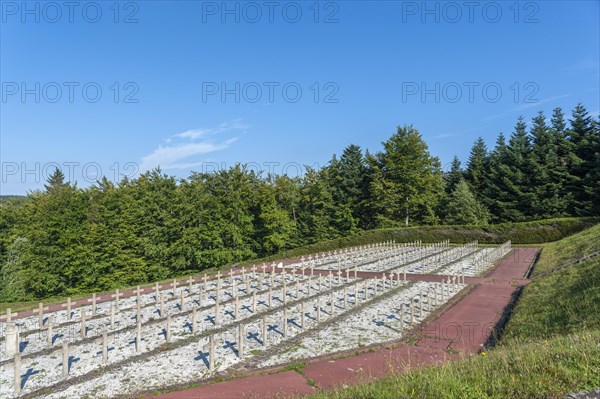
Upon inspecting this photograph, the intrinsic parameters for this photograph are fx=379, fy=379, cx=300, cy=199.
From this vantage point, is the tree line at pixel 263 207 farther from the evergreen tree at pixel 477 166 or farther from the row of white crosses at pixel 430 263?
the row of white crosses at pixel 430 263

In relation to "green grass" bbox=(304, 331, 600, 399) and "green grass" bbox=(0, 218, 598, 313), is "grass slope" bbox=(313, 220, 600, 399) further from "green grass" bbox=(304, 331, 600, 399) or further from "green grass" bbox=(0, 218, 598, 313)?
"green grass" bbox=(0, 218, 598, 313)

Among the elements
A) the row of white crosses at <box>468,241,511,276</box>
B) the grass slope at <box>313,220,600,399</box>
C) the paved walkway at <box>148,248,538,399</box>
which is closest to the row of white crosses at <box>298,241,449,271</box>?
the row of white crosses at <box>468,241,511,276</box>

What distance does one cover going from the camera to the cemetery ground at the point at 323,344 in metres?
6.18

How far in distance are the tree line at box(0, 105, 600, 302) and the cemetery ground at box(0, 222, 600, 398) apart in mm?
24760

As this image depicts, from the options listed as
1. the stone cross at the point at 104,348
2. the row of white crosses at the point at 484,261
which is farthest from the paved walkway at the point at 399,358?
the row of white crosses at the point at 484,261

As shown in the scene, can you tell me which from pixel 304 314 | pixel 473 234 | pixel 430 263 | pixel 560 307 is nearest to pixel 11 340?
pixel 304 314

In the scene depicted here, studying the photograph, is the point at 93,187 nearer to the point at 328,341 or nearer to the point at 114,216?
the point at 114,216

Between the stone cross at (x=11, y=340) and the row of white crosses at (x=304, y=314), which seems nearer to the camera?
the row of white crosses at (x=304, y=314)

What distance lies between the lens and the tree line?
40125 millimetres

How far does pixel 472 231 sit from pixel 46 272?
47633 mm

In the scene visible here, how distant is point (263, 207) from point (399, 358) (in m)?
40.1

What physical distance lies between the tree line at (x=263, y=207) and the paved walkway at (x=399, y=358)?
33932 millimetres

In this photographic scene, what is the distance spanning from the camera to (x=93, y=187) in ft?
156

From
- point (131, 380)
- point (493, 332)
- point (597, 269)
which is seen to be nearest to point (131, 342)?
point (131, 380)
